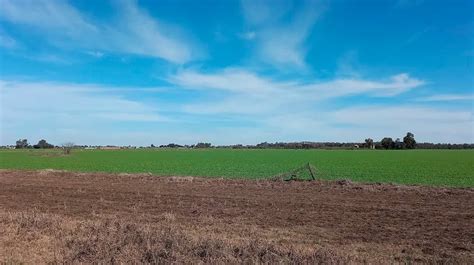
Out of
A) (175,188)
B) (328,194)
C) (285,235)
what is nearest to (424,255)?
(285,235)

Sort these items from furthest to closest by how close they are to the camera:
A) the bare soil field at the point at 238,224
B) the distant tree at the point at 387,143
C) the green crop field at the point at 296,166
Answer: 1. the distant tree at the point at 387,143
2. the green crop field at the point at 296,166
3. the bare soil field at the point at 238,224

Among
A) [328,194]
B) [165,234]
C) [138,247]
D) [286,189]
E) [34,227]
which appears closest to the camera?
[138,247]

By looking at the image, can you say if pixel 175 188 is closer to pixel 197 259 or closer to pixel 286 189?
pixel 286 189

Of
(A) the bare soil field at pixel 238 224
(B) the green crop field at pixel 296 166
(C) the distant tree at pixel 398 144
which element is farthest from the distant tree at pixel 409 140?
(A) the bare soil field at pixel 238 224

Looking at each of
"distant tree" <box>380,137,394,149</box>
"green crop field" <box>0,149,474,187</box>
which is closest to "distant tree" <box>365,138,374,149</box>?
"distant tree" <box>380,137,394,149</box>

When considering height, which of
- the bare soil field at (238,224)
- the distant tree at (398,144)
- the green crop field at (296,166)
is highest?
the distant tree at (398,144)

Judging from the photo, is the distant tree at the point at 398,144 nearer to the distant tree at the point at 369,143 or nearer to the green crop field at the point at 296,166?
the distant tree at the point at 369,143

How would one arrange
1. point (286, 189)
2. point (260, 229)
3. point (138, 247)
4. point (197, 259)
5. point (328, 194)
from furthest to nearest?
point (286, 189)
point (328, 194)
point (260, 229)
point (138, 247)
point (197, 259)

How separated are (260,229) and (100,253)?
495 cm

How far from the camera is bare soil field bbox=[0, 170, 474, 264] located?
9.16 meters

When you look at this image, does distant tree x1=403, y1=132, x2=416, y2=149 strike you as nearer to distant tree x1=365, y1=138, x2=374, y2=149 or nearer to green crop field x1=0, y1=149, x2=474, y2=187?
distant tree x1=365, y1=138, x2=374, y2=149

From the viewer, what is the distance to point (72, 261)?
8.62 metres

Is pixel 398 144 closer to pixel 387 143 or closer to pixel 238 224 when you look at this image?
pixel 387 143

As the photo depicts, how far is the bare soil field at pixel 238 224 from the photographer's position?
9156mm
